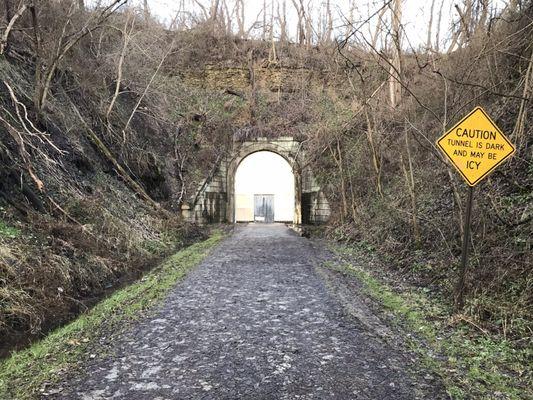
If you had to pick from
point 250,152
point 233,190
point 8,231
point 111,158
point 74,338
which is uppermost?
point 250,152

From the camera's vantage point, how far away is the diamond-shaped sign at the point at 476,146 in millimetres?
5945

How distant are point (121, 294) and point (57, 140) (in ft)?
21.0

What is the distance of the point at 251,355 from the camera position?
473cm

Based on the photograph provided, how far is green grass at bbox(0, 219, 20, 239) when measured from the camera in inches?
281

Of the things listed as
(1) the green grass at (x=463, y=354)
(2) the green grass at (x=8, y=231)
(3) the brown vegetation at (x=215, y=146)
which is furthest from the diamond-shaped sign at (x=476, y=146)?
(2) the green grass at (x=8, y=231)

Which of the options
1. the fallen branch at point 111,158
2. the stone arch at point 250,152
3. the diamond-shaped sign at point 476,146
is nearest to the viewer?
the diamond-shaped sign at point 476,146

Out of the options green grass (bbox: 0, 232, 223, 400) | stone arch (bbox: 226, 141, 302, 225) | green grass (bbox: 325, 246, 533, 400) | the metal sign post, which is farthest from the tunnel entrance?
the metal sign post

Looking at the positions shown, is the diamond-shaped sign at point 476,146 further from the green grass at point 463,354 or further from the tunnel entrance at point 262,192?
the tunnel entrance at point 262,192

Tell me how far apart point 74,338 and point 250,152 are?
17.8m

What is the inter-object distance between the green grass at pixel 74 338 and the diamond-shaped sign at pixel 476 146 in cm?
493

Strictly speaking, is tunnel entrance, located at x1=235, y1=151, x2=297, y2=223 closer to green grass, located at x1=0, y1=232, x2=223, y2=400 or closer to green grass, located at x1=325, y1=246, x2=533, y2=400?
green grass, located at x1=0, y1=232, x2=223, y2=400

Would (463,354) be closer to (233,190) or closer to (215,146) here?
(233,190)

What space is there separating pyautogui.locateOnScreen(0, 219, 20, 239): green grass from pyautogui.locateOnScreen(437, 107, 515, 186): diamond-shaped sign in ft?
22.5

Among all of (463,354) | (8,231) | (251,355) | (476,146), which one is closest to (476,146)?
(476,146)
